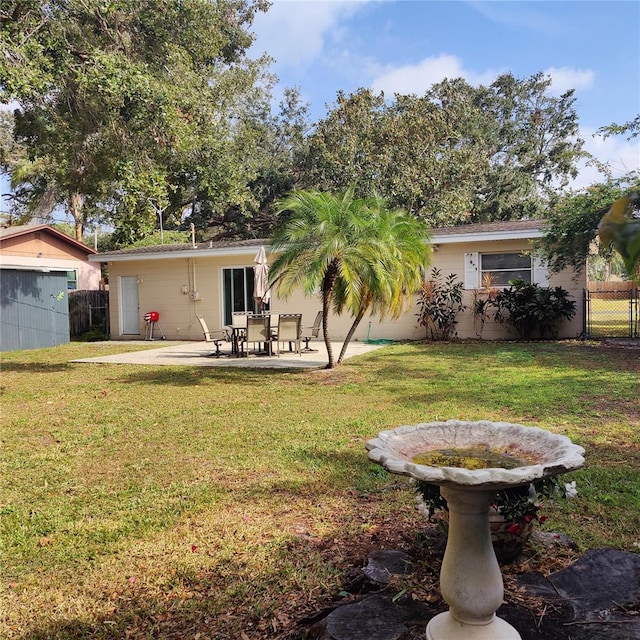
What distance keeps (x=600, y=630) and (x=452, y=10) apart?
19.2 feet

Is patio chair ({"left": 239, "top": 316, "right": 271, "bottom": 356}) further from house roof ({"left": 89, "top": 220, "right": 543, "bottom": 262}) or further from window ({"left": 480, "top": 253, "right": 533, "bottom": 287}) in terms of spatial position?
window ({"left": 480, "top": 253, "right": 533, "bottom": 287})

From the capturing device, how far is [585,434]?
539cm

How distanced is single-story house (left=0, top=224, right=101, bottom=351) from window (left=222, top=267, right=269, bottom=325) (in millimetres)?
4858

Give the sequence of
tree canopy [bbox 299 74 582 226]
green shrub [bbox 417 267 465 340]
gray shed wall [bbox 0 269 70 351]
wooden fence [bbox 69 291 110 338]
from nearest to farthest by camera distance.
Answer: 1. green shrub [bbox 417 267 465 340]
2. gray shed wall [bbox 0 269 70 351]
3. wooden fence [bbox 69 291 110 338]
4. tree canopy [bbox 299 74 582 226]

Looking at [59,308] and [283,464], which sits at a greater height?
[59,308]

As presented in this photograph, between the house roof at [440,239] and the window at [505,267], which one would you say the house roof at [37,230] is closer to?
the house roof at [440,239]

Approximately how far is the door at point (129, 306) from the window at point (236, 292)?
351cm

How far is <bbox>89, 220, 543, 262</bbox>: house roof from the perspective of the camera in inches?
564

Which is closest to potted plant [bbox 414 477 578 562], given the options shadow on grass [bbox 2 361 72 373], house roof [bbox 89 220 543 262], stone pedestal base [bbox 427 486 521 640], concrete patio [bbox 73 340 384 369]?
stone pedestal base [bbox 427 486 521 640]

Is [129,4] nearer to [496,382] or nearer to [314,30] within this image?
[314,30]

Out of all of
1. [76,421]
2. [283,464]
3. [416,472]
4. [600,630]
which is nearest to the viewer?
[416,472]

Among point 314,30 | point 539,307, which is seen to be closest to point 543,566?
point 314,30

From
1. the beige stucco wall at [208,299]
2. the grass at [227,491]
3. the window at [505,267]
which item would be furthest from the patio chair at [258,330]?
the window at [505,267]

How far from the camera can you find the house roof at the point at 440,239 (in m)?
14.3
